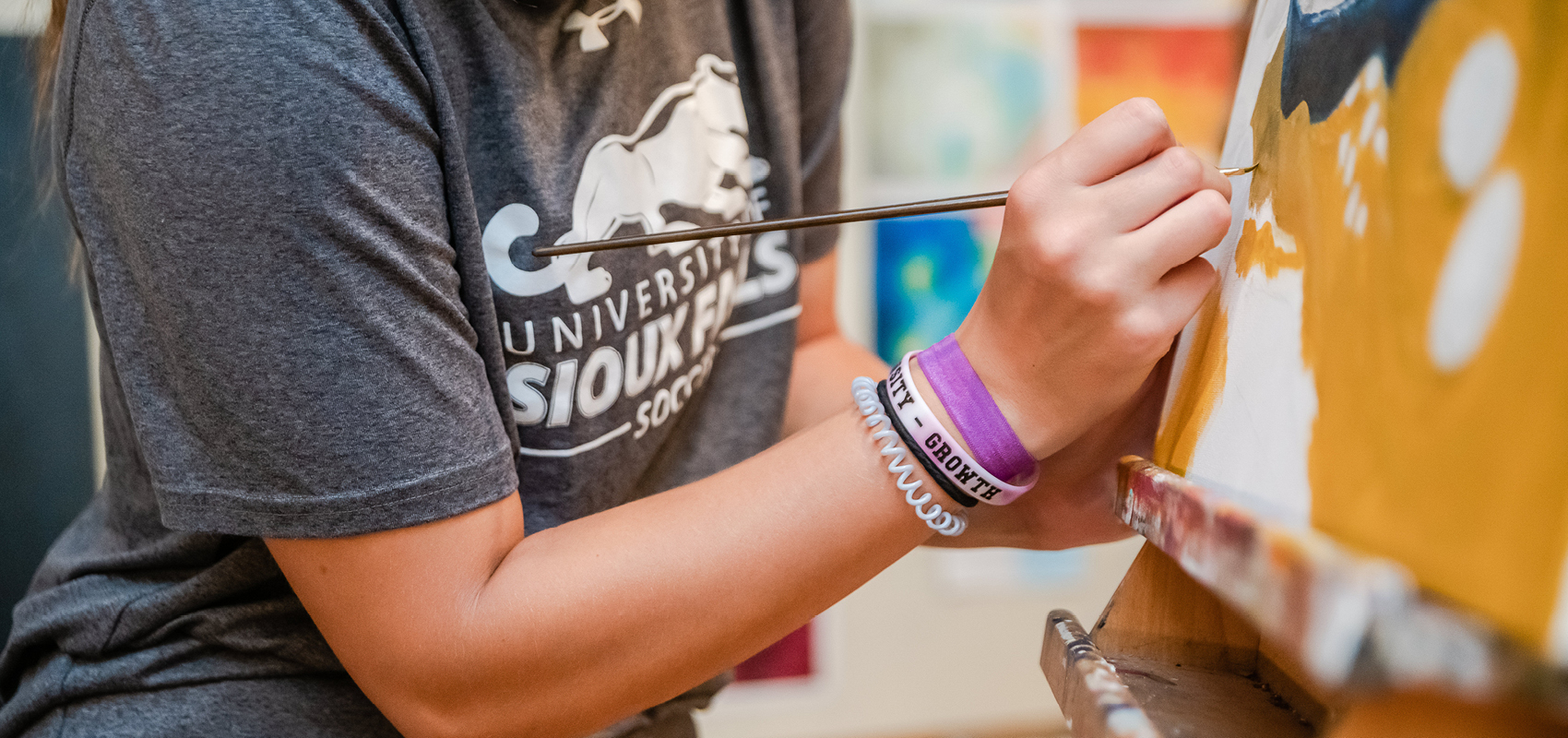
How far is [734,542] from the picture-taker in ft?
1.73

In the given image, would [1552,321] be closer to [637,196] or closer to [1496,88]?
[1496,88]

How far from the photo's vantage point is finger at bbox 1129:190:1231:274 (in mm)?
464

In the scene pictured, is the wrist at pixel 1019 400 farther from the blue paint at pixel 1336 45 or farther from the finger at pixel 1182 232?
the blue paint at pixel 1336 45

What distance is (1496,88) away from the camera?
1.01 feet

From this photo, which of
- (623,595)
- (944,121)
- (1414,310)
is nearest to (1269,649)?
(1414,310)

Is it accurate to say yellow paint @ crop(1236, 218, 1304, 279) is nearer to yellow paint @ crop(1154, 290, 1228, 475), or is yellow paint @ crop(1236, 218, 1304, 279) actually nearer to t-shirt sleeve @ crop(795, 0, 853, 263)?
yellow paint @ crop(1154, 290, 1228, 475)

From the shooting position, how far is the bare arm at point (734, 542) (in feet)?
1.54

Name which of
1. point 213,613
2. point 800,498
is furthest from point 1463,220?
point 213,613

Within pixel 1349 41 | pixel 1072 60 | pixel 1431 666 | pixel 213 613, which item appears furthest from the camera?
pixel 1072 60

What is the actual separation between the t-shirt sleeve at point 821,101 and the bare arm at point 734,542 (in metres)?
0.39

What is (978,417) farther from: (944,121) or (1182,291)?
(944,121)

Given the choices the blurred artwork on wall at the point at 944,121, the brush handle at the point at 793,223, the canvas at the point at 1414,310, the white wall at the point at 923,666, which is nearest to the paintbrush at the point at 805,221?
the brush handle at the point at 793,223

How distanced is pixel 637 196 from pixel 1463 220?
47 cm

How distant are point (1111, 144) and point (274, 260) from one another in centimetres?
42
